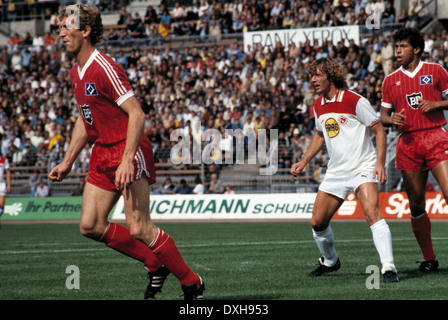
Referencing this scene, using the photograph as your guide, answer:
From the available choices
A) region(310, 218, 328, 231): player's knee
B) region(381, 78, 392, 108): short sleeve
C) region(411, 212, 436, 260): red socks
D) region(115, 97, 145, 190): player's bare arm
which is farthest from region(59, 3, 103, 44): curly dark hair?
region(411, 212, 436, 260): red socks

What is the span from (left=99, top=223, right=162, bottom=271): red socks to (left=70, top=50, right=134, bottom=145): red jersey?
2.81ft

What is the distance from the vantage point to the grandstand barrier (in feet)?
70.0

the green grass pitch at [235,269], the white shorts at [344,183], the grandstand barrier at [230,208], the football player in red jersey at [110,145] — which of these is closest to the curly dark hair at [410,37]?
the white shorts at [344,183]

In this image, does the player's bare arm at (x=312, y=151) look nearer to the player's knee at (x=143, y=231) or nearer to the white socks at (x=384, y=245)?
the white socks at (x=384, y=245)

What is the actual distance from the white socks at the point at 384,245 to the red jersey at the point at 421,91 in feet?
5.00

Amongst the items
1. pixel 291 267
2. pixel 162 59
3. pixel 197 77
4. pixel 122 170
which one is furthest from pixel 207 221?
pixel 122 170

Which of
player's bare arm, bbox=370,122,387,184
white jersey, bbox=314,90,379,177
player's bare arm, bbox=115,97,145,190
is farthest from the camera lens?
white jersey, bbox=314,90,379,177

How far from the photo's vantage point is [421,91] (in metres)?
8.75

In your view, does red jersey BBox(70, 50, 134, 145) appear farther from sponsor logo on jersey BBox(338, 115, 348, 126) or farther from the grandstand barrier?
the grandstand barrier

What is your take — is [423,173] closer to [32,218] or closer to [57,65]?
[32,218]

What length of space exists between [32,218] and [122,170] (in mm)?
19859

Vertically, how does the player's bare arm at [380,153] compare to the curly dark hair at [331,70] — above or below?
below

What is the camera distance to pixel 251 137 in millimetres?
22578

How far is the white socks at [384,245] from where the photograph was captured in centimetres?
776
